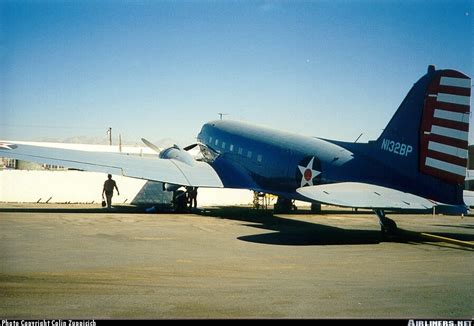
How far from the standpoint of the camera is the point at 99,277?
Result: 838 cm

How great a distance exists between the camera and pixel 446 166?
1359cm

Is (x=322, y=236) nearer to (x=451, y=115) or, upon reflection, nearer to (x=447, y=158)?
(x=447, y=158)

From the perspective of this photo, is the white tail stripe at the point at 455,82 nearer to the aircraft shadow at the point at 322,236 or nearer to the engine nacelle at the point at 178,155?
the aircraft shadow at the point at 322,236

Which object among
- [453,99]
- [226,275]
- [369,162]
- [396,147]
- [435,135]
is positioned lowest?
[226,275]

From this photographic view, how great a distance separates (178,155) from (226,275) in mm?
19183

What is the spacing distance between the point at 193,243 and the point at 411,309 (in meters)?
7.53

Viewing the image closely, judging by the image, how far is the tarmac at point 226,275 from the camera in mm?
6512

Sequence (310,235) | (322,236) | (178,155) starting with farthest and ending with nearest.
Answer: (178,155) → (310,235) → (322,236)

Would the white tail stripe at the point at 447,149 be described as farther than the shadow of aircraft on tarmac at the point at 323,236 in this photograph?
No

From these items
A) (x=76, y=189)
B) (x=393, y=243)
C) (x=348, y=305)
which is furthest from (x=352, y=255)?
(x=76, y=189)

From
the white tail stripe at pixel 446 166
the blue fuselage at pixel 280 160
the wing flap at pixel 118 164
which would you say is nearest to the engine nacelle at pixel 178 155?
the wing flap at pixel 118 164

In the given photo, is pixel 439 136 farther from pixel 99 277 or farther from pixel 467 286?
pixel 99 277

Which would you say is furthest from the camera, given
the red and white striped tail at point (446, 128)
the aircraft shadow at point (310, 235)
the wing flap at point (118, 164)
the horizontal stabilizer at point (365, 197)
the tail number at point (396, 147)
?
the wing flap at point (118, 164)

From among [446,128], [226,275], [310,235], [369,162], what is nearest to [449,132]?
[446,128]
